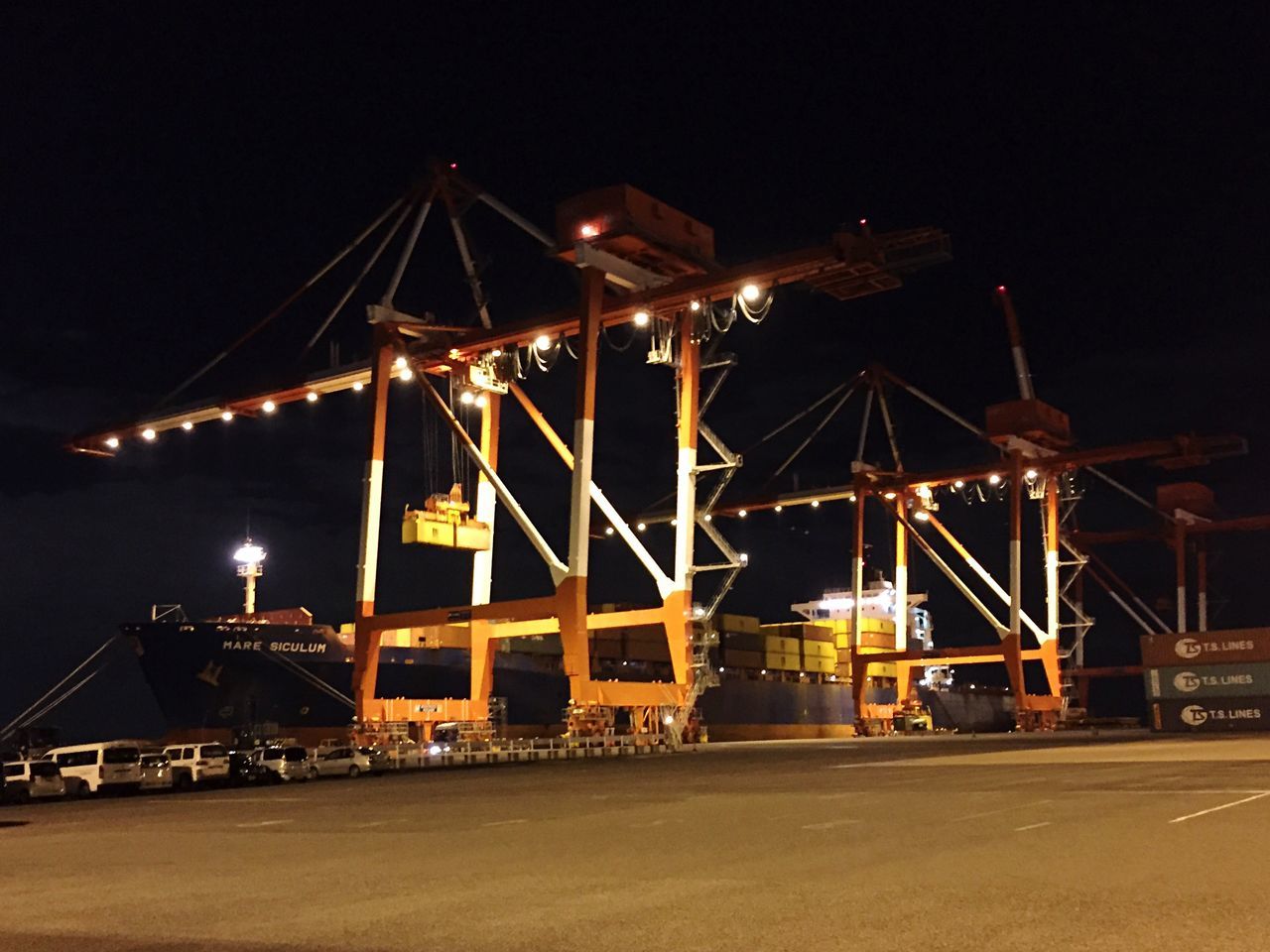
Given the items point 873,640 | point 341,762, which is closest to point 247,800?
point 341,762

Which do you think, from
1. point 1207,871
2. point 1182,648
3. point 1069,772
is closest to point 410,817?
point 1207,871

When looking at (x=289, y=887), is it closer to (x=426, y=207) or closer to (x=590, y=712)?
(x=590, y=712)

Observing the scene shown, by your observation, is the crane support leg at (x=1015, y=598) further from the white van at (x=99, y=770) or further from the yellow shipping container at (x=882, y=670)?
the white van at (x=99, y=770)

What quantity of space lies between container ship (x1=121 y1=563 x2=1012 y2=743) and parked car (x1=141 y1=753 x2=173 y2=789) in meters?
17.7

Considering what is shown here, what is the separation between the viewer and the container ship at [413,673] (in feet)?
159

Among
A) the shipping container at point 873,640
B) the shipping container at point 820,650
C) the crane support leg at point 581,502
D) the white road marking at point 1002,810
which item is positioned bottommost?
the white road marking at point 1002,810

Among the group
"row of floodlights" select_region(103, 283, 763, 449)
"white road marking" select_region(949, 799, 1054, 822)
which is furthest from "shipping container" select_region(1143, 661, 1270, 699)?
"white road marking" select_region(949, 799, 1054, 822)

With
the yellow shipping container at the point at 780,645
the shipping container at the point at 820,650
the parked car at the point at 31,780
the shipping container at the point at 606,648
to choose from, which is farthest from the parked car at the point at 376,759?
the shipping container at the point at 820,650

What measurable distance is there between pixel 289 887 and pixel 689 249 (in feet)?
100

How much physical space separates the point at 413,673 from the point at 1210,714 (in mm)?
35380

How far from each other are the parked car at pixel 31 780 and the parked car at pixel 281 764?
4.29 m

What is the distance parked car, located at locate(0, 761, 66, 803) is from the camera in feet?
80.4

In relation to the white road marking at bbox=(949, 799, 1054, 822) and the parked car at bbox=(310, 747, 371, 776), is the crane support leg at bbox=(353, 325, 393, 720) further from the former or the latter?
the white road marking at bbox=(949, 799, 1054, 822)

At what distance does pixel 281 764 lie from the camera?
27719 millimetres
